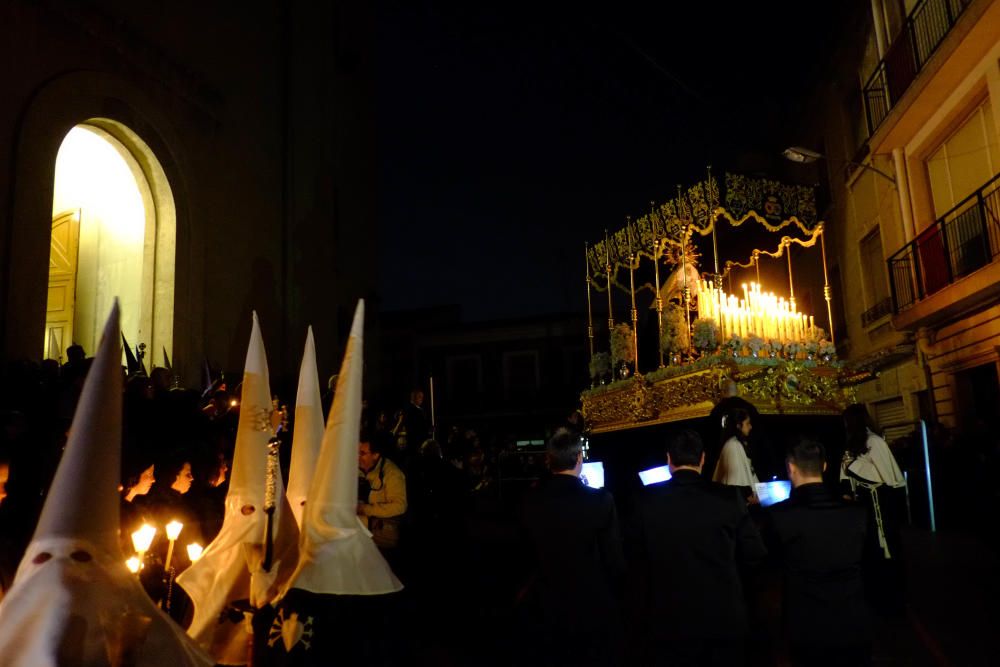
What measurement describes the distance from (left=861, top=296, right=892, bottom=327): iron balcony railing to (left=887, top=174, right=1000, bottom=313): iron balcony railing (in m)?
1.30

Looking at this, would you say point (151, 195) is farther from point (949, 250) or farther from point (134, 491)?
point (949, 250)

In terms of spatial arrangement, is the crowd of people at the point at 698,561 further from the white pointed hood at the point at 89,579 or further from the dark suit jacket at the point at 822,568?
the white pointed hood at the point at 89,579

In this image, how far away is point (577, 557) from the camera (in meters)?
3.98

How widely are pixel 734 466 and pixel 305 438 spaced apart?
3.73 m

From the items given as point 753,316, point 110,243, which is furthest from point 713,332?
point 110,243

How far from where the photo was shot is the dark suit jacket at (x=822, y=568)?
3.68m

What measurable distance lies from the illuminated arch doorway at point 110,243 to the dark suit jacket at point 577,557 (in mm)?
8178

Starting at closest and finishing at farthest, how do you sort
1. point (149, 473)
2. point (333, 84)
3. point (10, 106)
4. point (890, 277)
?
point (149, 473)
point (10, 106)
point (890, 277)
point (333, 84)

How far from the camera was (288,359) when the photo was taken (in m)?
13.3

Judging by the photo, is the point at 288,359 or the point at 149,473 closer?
the point at 149,473

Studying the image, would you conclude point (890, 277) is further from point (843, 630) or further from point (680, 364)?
point (843, 630)

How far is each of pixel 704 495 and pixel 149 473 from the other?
457 centimetres

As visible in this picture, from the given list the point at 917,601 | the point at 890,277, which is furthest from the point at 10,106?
the point at 890,277

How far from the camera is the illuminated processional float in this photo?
33.4 feet
